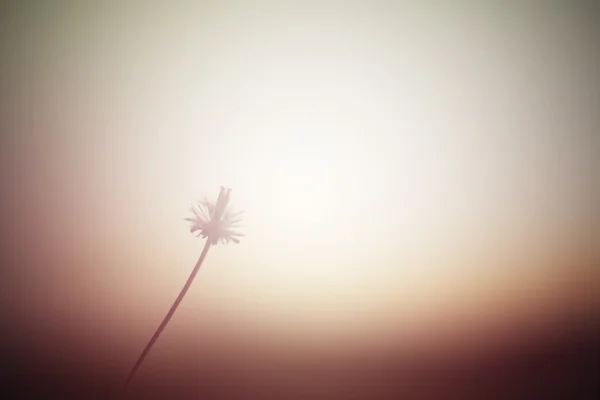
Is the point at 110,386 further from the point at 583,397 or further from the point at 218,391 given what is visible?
the point at 583,397

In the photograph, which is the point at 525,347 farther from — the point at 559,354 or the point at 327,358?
the point at 327,358

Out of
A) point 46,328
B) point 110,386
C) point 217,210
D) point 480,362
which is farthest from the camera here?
point 480,362

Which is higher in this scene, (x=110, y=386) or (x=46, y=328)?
(x=46, y=328)

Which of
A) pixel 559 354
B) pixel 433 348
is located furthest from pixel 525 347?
pixel 433 348

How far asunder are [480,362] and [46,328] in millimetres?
6323

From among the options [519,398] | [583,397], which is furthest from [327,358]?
[583,397]

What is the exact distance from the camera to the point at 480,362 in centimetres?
498

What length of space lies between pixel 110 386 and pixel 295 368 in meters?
2.42

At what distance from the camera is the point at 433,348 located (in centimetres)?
505

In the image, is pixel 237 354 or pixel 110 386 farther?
pixel 237 354

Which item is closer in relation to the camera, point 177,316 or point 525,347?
point 177,316

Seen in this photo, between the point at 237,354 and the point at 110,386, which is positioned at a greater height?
the point at 237,354

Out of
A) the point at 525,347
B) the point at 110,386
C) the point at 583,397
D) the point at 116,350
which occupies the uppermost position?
the point at 525,347

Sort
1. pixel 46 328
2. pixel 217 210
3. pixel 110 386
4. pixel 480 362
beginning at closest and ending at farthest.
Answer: pixel 217 210, pixel 110 386, pixel 46 328, pixel 480 362
